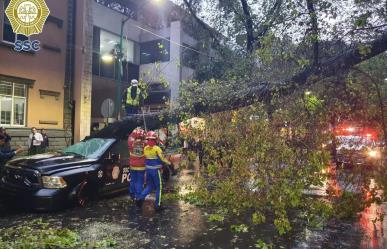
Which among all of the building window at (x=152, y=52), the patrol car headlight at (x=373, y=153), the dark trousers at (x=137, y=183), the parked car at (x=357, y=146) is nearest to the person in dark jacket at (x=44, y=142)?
the dark trousers at (x=137, y=183)

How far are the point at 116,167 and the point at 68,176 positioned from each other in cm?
146

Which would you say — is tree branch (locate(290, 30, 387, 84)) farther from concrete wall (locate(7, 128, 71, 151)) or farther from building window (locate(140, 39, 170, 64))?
building window (locate(140, 39, 170, 64))

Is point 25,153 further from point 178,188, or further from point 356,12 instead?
point 356,12

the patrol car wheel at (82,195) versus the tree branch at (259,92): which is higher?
the tree branch at (259,92)

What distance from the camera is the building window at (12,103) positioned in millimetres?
15258

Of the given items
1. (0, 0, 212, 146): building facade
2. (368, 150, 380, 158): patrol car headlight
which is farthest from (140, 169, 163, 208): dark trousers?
(368, 150, 380, 158): patrol car headlight

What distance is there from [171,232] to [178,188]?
4145mm

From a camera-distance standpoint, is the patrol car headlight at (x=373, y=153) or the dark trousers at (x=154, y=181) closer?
the patrol car headlight at (x=373, y=153)

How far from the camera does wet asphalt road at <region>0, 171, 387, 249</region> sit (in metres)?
5.68

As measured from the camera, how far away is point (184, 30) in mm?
25016

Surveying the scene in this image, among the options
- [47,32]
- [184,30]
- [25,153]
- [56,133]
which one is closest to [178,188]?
[25,153]

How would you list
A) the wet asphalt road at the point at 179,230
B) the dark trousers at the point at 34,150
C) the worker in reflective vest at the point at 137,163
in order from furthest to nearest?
the dark trousers at the point at 34,150, the worker in reflective vest at the point at 137,163, the wet asphalt road at the point at 179,230

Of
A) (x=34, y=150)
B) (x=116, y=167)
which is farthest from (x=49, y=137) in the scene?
(x=116, y=167)

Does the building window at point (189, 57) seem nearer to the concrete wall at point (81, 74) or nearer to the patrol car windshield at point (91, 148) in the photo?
the concrete wall at point (81, 74)
